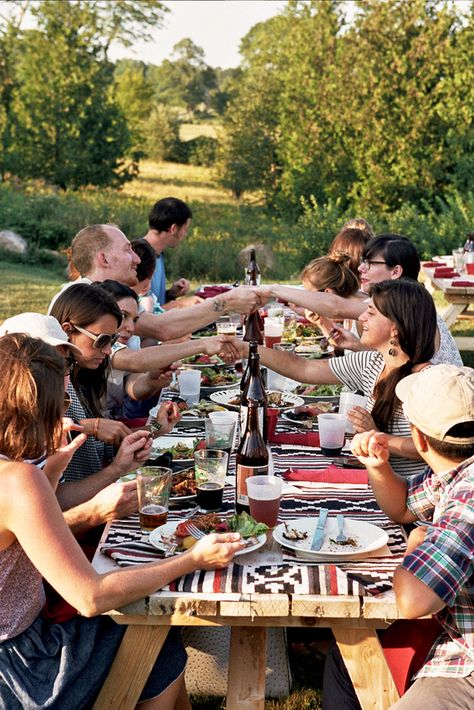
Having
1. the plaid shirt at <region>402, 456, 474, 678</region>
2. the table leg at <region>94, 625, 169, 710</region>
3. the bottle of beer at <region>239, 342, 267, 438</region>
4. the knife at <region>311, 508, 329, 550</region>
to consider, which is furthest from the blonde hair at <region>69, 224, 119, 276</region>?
the plaid shirt at <region>402, 456, 474, 678</region>

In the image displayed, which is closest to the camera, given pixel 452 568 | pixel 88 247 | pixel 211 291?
pixel 452 568

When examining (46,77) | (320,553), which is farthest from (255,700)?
(46,77)

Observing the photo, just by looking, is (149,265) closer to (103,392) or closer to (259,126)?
(103,392)

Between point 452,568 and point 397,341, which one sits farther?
point 397,341

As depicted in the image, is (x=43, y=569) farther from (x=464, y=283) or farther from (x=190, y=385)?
(x=464, y=283)

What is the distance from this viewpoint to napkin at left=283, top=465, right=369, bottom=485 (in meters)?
3.00

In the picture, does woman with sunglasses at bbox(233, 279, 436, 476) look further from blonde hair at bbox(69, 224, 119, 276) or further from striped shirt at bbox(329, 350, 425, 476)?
blonde hair at bbox(69, 224, 119, 276)

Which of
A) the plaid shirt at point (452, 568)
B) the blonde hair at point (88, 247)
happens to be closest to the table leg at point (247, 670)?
the plaid shirt at point (452, 568)

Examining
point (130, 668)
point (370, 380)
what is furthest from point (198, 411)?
point (130, 668)

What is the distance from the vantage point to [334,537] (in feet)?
8.03

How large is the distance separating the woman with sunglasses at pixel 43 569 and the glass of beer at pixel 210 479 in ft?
1.24

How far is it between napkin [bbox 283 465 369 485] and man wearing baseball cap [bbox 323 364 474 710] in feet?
1.66

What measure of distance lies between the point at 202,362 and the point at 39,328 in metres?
2.16

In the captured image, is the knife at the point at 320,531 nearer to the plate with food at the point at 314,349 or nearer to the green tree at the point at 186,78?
the plate with food at the point at 314,349
